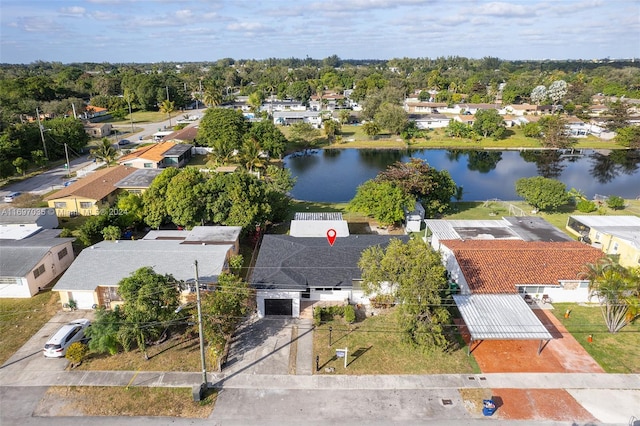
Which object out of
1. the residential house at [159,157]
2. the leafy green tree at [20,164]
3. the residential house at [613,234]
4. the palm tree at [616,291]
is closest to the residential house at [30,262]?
the residential house at [159,157]

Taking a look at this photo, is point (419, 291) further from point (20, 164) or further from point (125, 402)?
point (20, 164)

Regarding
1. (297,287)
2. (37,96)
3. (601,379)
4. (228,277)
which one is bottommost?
(601,379)

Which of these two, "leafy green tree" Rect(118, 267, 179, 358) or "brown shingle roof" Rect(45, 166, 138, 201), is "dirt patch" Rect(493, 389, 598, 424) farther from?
"brown shingle roof" Rect(45, 166, 138, 201)

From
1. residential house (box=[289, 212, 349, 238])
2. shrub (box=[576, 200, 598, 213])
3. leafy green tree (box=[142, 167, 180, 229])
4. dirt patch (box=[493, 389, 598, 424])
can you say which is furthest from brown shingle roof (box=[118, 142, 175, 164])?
shrub (box=[576, 200, 598, 213])

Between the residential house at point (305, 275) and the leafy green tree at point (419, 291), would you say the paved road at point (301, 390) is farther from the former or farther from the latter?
the residential house at point (305, 275)

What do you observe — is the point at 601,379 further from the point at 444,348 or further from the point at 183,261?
the point at 183,261

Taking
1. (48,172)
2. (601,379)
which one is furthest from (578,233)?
(48,172)
